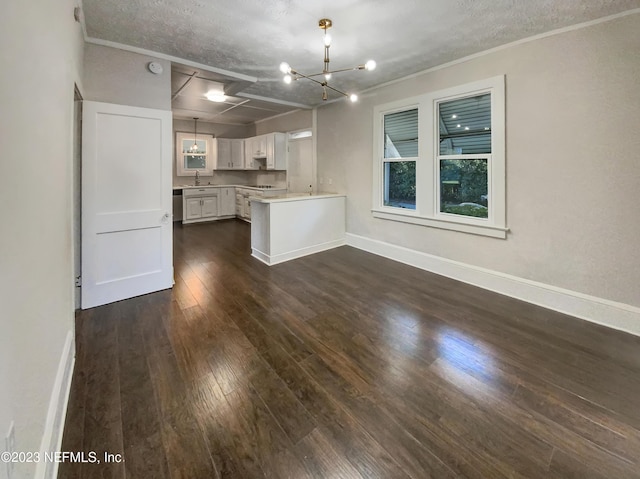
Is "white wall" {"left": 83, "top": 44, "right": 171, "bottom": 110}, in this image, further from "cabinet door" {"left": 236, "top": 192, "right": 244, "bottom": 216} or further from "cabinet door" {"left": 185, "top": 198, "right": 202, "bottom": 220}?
"cabinet door" {"left": 236, "top": 192, "right": 244, "bottom": 216}

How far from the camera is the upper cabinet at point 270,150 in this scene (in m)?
7.12

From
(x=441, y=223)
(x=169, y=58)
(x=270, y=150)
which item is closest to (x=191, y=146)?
(x=270, y=150)

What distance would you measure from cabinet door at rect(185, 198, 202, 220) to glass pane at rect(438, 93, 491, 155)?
6.12m

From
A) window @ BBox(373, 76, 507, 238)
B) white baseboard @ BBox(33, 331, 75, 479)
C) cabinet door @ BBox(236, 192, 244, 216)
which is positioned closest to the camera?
white baseboard @ BBox(33, 331, 75, 479)

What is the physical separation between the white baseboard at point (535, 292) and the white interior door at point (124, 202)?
132 inches

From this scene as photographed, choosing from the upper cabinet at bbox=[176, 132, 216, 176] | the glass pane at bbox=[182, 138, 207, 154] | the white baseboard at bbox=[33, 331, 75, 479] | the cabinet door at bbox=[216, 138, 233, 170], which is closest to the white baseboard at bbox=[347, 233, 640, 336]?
the white baseboard at bbox=[33, 331, 75, 479]

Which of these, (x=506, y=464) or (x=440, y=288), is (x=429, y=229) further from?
(x=506, y=464)

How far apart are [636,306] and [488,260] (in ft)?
4.21

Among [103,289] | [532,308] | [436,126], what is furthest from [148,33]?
[532,308]

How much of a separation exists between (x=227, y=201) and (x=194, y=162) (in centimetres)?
138

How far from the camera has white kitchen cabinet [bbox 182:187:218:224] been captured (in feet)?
25.0

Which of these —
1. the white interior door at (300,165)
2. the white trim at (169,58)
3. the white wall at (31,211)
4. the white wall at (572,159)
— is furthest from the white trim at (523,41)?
the white wall at (31,211)

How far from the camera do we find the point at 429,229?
4.25m

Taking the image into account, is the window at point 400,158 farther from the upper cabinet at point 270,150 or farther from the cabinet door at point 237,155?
the cabinet door at point 237,155
